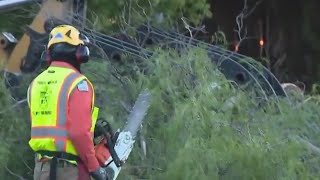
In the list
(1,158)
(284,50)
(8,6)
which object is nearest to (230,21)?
(284,50)

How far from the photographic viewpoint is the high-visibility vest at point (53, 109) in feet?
17.7

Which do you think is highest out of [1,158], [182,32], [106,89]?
Result: [182,32]

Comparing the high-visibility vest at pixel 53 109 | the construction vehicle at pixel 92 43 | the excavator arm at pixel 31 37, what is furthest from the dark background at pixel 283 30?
the high-visibility vest at pixel 53 109

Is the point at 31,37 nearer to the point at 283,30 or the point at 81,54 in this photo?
the point at 81,54

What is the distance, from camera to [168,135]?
6164 millimetres

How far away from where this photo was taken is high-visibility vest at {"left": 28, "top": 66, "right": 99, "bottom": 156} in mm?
5387

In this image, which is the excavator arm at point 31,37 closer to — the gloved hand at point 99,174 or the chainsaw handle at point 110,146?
the chainsaw handle at point 110,146

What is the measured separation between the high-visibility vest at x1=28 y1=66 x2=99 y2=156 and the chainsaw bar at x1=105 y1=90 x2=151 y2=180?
39 centimetres

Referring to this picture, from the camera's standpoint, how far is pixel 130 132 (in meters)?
6.04

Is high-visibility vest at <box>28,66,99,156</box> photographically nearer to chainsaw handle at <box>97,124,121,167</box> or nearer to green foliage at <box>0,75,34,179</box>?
chainsaw handle at <box>97,124,121,167</box>

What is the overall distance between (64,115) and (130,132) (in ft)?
2.65

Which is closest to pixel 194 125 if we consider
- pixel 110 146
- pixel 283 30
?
pixel 110 146

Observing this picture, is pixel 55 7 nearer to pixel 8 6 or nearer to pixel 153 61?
pixel 8 6

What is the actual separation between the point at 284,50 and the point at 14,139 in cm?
925
